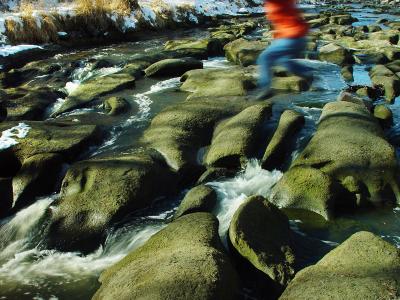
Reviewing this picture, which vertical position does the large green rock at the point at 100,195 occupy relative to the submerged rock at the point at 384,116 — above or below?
above

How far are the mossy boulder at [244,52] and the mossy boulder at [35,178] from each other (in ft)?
30.2

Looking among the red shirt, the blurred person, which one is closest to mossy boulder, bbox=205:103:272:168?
the blurred person

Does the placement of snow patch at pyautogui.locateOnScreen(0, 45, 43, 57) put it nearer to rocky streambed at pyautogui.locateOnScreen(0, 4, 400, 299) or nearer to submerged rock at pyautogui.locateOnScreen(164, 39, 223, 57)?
submerged rock at pyautogui.locateOnScreen(164, 39, 223, 57)

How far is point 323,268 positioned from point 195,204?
7.38 ft

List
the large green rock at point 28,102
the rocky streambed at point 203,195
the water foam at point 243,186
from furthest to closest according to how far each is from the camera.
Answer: the large green rock at point 28,102, the water foam at point 243,186, the rocky streambed at point 203,195

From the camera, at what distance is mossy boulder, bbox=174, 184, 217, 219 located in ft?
19.5

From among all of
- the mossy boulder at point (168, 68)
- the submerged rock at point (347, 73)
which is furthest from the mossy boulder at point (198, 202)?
the submerged rock at point (347, 73)

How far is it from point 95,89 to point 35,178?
221 inches

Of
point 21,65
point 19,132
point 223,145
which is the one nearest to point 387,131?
point 223,145

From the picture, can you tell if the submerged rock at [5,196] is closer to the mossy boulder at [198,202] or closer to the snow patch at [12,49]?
the mossy boulder at [198,202]

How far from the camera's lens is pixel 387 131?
28.8ft

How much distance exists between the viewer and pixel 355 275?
3992 mm

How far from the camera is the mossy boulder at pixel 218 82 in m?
11.0

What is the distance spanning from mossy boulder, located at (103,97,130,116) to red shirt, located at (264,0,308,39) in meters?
4.96
